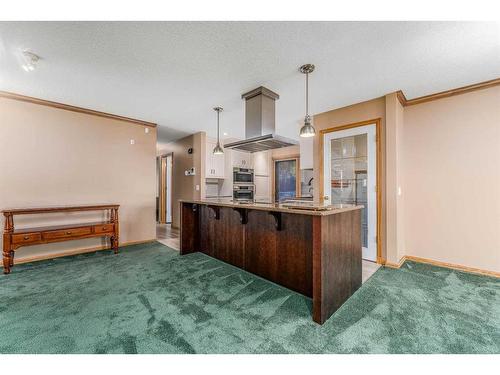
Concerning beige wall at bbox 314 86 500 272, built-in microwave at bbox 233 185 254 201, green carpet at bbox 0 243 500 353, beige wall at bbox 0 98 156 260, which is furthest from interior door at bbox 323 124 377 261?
beige wall at bbox 0 98 156 260

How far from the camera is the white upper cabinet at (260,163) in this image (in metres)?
6.47

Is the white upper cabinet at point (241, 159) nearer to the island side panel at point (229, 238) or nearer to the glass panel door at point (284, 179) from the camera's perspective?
the glass panel door at point (284, 179)

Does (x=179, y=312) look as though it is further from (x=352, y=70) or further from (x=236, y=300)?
(x=352, y=70)

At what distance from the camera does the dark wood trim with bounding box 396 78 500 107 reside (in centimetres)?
278

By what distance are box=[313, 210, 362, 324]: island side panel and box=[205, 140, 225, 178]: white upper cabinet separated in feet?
12.4

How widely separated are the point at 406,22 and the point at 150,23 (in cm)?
209

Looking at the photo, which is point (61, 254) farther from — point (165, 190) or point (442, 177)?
point (442, 177)

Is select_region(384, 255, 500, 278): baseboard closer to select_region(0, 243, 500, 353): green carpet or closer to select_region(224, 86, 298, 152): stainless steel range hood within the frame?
select_region(0, 243, 500, 353): green carpet

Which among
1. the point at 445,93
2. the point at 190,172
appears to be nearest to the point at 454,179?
the point at 445,93

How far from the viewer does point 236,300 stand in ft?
7.06

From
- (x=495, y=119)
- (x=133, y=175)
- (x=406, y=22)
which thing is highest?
(x=406, y=22)

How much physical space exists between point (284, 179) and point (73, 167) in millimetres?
5206

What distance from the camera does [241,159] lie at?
611cm
